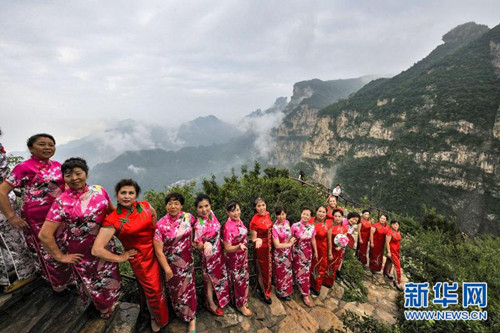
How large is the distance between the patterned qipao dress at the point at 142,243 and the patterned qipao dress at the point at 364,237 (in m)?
5.87

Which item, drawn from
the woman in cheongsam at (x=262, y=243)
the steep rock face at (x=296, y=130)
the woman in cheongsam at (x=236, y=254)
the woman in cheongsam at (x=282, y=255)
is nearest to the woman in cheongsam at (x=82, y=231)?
the woman in cheongsam at (x=236, y=254)

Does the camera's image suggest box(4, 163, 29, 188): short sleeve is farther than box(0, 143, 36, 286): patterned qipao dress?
No

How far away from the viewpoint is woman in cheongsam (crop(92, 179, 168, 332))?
2322 millimetres

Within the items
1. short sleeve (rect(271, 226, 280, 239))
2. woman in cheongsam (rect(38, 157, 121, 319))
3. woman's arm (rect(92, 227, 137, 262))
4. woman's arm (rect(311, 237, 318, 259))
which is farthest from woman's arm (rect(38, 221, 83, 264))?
woman's arm (rect(311, 237, 318, 259))

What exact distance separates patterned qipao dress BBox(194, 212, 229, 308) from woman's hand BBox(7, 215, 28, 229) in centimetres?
203

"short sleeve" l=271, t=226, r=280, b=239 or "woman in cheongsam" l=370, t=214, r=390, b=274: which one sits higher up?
"short sleeve" l=271, t=226, r=280, b=239

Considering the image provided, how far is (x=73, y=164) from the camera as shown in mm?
2293

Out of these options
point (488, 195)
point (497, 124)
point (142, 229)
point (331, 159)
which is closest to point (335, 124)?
point (331, 159)

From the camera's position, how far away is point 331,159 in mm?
80375

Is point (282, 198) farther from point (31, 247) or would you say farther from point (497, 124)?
point (497, 124)

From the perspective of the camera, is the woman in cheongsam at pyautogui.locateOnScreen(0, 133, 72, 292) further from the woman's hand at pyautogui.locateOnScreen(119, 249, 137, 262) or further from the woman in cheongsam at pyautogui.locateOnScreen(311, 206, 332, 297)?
the woman in cheongsam at pyautogui.locateOnScreen(311, 206, 332, 297)

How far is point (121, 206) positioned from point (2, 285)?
79.6 inches

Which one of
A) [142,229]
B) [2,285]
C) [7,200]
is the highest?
[7,200]

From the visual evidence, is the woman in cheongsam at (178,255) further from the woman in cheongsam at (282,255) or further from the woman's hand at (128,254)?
the woman in cheongsam at (282,255)
